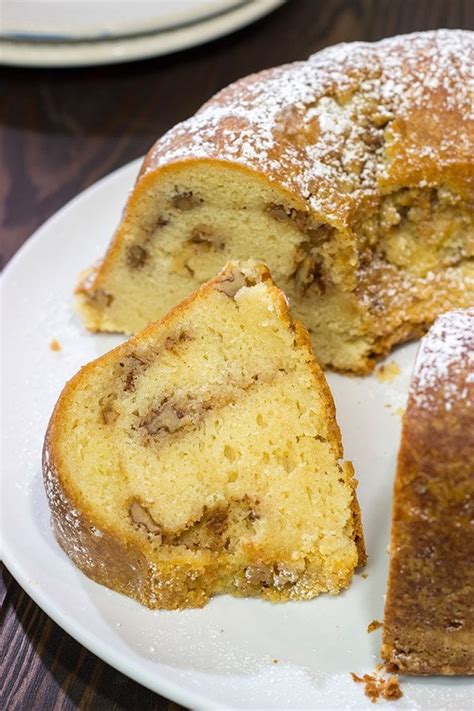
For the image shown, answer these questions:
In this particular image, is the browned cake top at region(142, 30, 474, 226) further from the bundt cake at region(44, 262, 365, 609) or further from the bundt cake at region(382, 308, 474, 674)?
the bundt cake at region(382, 308, 474, 674)

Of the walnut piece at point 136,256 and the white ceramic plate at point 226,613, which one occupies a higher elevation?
the walnut piece at point 136,256

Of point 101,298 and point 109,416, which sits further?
point 101,298

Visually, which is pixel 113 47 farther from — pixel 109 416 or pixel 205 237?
pixel 109 416

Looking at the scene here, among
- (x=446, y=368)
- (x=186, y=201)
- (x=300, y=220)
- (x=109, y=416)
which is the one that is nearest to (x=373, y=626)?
(x=446, y=368)

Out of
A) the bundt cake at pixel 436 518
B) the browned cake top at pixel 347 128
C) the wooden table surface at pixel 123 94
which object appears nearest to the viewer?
the bundt cake at pixel 436 518

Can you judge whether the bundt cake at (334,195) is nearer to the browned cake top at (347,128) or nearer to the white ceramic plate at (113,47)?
the browned cake top at (347,128)

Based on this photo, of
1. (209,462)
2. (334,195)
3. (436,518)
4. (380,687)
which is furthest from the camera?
(334,195)

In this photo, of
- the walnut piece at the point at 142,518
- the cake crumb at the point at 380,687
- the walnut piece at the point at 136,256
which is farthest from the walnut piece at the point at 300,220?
the cake crumb at the point at 380,687

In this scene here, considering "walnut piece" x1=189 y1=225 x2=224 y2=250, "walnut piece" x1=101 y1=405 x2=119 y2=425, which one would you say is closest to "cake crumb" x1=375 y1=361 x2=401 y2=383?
"walnut piece" x1=189 y1=225 x2=224 y2=250
